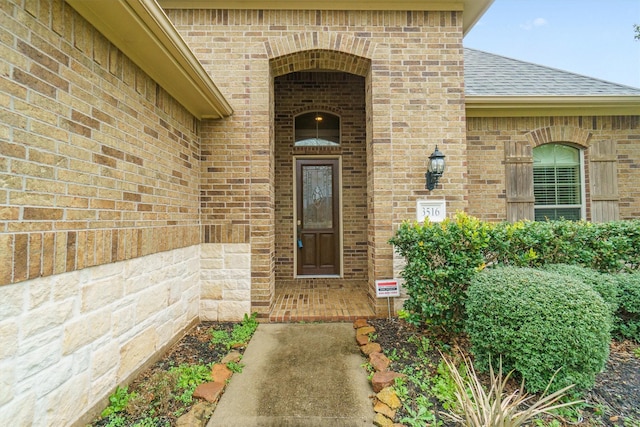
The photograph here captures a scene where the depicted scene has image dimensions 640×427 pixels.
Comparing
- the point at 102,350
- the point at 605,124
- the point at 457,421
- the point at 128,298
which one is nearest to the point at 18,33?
the point at 128,298

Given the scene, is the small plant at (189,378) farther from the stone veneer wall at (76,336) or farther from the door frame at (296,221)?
the door frame at (296,221)

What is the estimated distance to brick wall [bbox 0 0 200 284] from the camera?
1409mm

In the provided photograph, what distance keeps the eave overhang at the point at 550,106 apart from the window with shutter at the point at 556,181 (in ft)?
1.97

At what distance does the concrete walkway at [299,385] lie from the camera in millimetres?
1894

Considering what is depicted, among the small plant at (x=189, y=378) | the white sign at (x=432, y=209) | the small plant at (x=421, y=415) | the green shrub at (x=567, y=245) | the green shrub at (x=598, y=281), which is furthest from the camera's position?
the white sign at (x=432, y=209)

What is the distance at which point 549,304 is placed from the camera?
205cm

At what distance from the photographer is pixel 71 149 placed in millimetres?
1724

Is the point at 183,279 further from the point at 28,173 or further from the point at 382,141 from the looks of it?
the point at 382,141

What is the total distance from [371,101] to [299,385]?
3.43 m

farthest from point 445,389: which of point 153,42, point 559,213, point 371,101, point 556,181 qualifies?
point 556,181

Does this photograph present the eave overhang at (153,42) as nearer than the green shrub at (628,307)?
Yes

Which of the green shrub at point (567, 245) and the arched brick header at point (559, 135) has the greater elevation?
the arched brick header at point (559, 135)

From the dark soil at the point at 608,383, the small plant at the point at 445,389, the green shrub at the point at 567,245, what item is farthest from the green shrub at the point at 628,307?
the small plant at the point at 445,389

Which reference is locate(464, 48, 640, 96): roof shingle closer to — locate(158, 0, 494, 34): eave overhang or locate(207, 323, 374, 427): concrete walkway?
locate(158, 0, 494, 34): eave overhang
